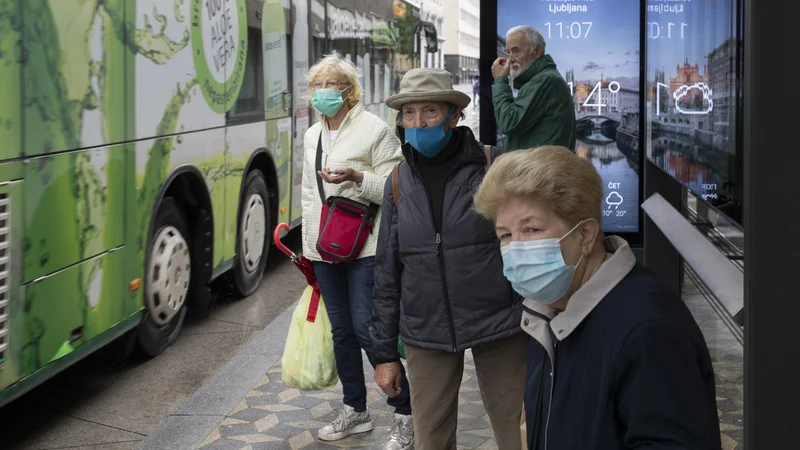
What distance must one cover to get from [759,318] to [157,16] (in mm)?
5291

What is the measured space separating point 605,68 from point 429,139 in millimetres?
3238

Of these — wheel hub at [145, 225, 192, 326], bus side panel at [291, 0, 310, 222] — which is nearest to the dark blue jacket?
wheel hub at [145, 225, 192, 326]

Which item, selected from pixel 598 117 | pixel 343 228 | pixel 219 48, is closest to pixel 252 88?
pixel 219 48

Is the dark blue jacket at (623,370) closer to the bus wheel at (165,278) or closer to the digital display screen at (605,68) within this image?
the digital display screen at (605,68)

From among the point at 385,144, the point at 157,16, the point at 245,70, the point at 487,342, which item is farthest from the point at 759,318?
the point at 245,70

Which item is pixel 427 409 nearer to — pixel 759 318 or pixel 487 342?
pixel 487 342

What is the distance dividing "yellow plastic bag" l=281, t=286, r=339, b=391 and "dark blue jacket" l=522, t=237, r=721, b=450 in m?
3.17

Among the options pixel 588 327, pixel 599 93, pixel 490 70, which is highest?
pixel 490 70

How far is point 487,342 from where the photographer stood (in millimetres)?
3830

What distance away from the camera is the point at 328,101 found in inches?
210

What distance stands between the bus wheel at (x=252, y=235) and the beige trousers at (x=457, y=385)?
201 inches

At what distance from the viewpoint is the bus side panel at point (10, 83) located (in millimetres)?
4910

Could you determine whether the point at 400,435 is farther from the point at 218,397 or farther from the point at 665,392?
the point at 665,392

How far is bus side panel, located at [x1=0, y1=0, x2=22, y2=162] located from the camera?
193 inches
